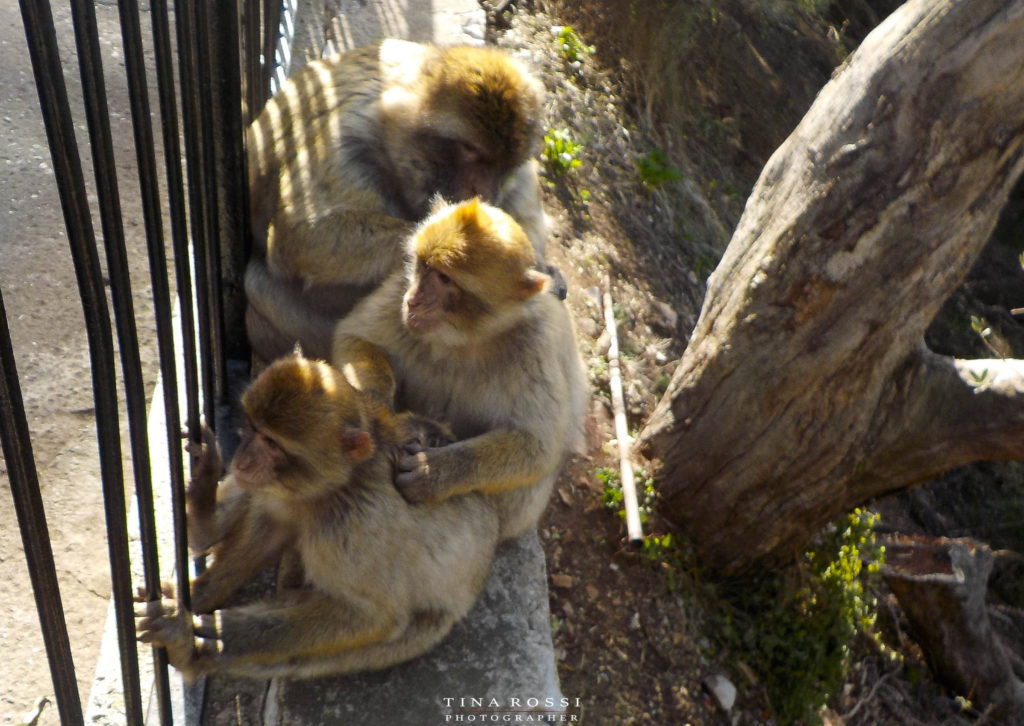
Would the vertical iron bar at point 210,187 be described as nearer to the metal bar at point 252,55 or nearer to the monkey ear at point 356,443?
the metal bar at point 252,55

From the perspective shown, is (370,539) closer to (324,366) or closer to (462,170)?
(324,366)

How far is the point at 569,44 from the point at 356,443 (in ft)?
16.5

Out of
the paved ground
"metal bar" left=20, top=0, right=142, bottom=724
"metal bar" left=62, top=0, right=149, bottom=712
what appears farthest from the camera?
the paved ground

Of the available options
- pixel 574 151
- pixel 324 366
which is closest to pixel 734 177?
pixel 574 151

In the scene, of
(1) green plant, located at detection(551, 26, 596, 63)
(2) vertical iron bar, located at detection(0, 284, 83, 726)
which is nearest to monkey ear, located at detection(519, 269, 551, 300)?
(2) vertical iron bar, located at detection(0, 284, 83, 726)

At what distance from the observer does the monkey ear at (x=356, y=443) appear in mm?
2428

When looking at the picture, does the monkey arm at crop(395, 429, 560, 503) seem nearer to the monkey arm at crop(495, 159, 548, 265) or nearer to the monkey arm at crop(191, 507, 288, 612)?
the monkey arm at crop(191, 507, 288, 612)

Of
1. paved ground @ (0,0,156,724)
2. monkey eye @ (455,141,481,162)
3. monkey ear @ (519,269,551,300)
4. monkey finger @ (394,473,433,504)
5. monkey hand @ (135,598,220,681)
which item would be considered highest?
monkey eye @ (455,141,481,162)

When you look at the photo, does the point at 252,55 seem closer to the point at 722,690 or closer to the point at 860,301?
the point at 860,301

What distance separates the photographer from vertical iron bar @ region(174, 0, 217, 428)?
2232 mm

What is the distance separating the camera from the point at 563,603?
400 centimetres

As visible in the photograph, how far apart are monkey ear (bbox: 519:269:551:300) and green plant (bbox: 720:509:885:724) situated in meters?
2.36

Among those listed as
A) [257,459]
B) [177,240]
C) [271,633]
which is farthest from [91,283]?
[271,633]

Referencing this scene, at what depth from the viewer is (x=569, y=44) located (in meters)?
6.78
